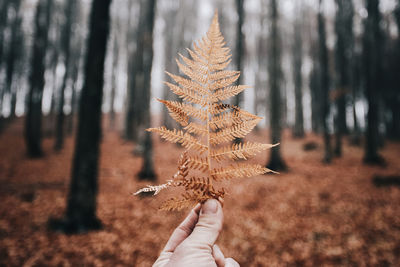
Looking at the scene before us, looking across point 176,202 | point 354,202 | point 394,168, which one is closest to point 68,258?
point 176,202

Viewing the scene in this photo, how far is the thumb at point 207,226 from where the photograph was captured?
40.7 inches

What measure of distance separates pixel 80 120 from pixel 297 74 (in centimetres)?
2171

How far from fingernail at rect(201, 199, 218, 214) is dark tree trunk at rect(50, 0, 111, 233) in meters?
4.10

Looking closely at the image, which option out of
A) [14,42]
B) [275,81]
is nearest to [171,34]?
[275,81]

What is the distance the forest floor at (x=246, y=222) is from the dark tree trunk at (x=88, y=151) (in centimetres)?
29

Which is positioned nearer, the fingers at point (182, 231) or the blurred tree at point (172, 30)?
the fingers at point (182, 231)

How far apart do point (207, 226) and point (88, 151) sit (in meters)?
4.12

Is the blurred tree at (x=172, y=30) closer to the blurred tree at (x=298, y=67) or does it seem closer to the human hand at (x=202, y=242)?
the blurred tree at (x=298, y=67)

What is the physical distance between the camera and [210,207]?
1.03m

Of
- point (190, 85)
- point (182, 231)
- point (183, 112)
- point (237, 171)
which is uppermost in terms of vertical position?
point (190, 85)

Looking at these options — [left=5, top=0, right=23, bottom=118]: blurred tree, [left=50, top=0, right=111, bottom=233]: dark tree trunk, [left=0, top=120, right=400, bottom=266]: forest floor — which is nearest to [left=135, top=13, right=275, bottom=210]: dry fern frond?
[left=0, top=120, right=400, bottom=266]: forest floor

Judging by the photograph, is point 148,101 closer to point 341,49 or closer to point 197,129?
point 197,129

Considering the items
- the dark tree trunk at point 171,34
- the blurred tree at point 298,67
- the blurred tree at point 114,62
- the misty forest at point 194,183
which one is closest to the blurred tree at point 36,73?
the misty forest at point 194,183

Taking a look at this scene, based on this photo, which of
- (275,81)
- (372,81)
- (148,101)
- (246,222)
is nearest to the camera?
(246,222)
